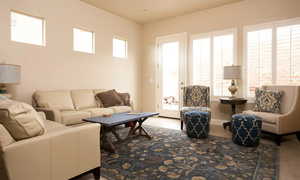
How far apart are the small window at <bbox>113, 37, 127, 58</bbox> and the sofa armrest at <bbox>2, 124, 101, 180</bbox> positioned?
3954mm

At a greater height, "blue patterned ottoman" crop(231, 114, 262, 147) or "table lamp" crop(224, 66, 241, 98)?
"table lamp" crop(224, 66, 241, 98)

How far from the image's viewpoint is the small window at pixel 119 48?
5.50 m

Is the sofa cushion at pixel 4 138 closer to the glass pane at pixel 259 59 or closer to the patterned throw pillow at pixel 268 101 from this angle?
the patterned throw pillow at pixel 268 101

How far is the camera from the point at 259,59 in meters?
4.14

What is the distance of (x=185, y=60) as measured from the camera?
526 centimetres

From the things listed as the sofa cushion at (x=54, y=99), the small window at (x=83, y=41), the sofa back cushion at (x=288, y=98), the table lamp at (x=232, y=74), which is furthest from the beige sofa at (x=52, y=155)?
the sofa back cushion at (x=288, y=98)

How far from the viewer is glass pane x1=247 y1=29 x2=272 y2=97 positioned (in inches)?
159

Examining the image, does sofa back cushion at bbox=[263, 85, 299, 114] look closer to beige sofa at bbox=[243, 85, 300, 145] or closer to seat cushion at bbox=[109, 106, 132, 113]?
beige sofa at bbox=[243, 85, 300, 145]

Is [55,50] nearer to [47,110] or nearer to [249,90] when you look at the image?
[47,110]

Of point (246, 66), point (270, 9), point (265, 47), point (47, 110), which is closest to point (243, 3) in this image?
point (270, 9)

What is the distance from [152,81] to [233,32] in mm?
2755

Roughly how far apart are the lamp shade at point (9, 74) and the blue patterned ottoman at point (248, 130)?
372cm

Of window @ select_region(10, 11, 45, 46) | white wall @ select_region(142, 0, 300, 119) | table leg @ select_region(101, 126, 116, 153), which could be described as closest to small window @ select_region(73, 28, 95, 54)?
window @ select_region(10, 11, 45, 46)

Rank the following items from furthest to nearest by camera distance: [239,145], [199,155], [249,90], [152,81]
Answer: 1. [152,81]
2. [249,90]
3. [239,145]
4. [199,155]
